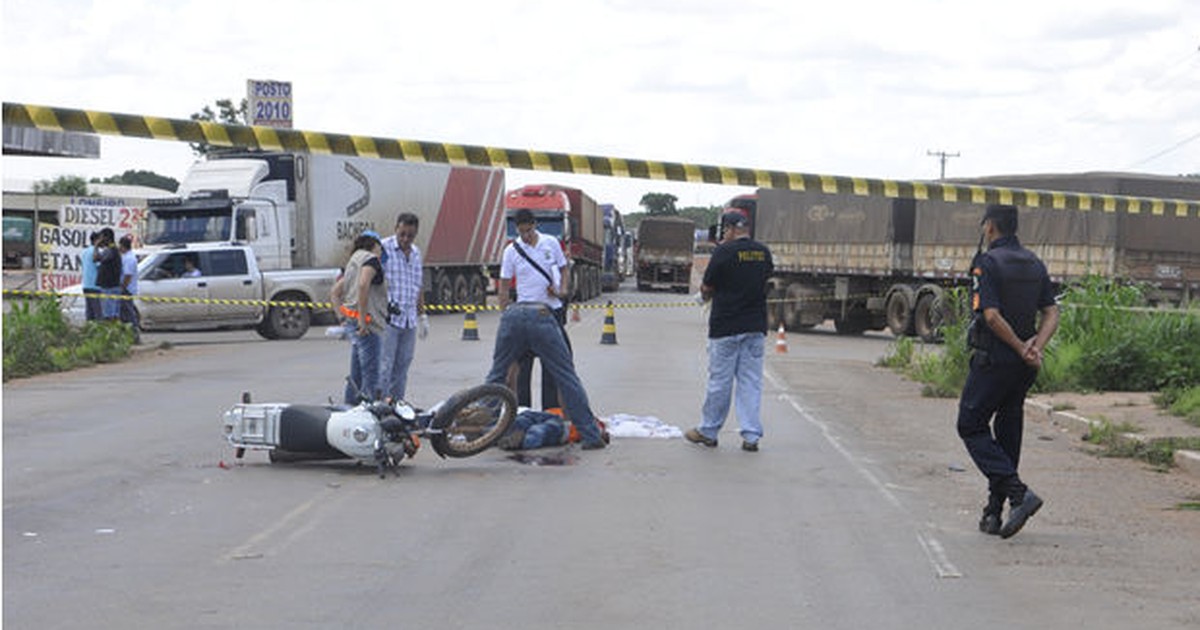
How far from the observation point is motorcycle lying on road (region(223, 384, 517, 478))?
9.91m

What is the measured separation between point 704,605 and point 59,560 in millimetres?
3232

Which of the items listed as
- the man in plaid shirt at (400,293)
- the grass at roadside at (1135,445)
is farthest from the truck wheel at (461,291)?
the grass at roadside at (1135,445)

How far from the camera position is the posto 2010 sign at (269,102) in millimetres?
43406

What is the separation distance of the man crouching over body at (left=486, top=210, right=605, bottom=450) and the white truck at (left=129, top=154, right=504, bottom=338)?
50.9ft

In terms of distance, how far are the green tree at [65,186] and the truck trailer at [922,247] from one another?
58.7 metres

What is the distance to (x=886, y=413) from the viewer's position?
15.3 m

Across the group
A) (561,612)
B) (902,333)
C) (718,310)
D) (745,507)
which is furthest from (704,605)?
(902,333)

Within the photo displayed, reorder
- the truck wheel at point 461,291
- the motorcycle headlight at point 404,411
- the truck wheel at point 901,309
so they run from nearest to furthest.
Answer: the motorcycle headlight at point 404,411 < the truck wheel at point 901,309 < the truck wheel at point 461,291

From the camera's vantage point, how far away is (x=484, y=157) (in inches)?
501

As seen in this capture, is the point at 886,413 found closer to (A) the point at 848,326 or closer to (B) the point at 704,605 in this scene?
(B) the point at 704,605

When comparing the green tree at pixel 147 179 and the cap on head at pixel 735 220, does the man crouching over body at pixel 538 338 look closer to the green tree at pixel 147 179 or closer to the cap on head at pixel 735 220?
the cap on head at pixel 735 220


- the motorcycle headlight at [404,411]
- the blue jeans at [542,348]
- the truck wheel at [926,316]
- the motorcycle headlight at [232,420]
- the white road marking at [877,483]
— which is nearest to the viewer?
the white road marking at [877,483]

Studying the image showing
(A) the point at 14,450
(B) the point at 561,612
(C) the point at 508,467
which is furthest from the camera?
(A) the point at 14,450

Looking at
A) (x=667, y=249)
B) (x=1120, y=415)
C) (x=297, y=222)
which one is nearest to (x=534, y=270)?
(x=1120, y=415)
